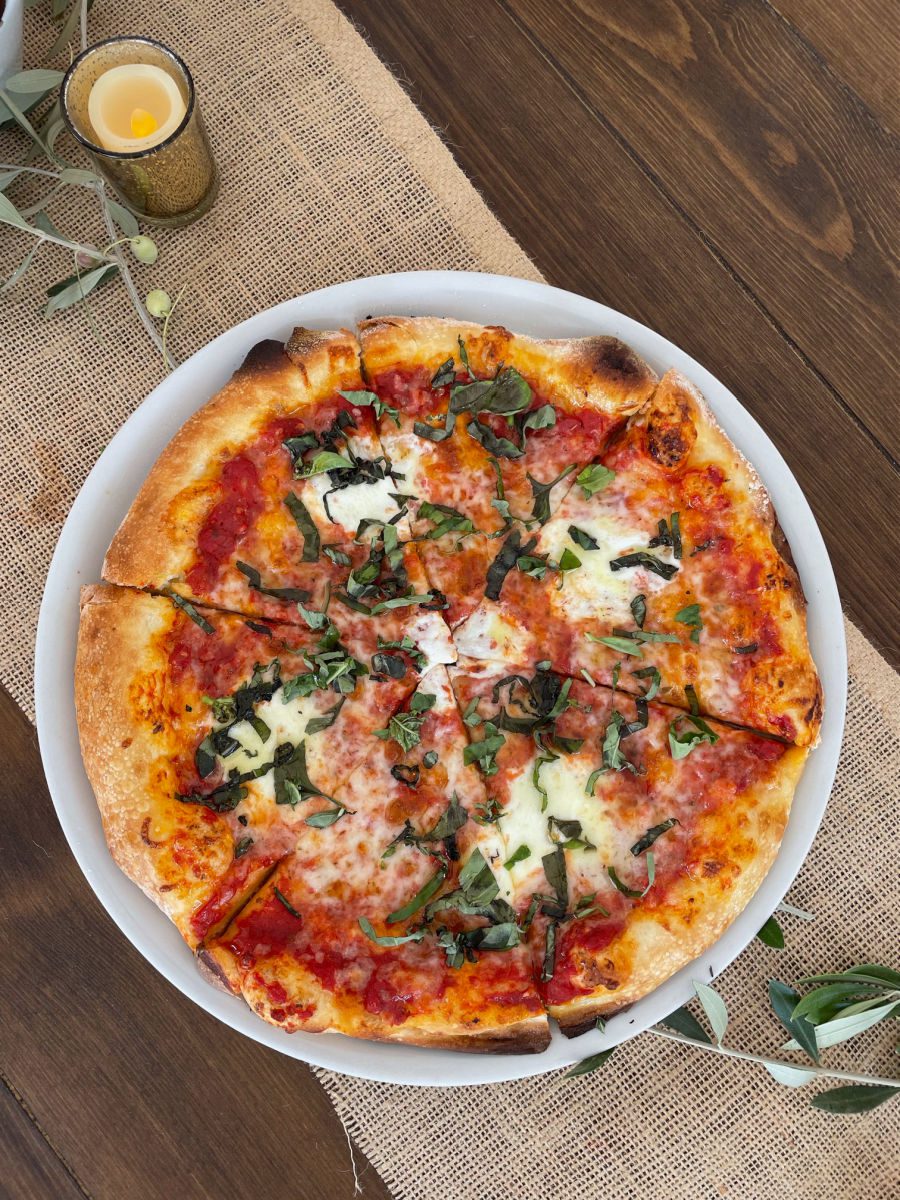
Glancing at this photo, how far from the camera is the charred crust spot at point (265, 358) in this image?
2.89 m

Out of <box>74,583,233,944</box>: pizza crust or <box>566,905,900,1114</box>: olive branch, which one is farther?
<box>566,905,900,1114</box>: olive branch

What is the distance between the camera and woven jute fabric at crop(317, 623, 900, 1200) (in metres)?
3.17

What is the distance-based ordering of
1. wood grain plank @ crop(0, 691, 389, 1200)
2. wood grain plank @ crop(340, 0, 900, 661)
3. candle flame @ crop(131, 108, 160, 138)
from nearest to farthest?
1. candle flame @ crop(131, 108, 160, 138)
2. wood grain plank @ crop(0, 691, 389, 1200)
3. wood grain plank @ crop(340, 0, 900, 661)

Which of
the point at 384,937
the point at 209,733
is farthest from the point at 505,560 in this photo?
the point at 384,937

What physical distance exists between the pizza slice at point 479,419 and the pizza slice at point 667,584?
0.08 metres

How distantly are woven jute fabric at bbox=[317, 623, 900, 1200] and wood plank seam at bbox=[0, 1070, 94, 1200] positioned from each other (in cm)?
80

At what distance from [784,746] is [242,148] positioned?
95.0 inches

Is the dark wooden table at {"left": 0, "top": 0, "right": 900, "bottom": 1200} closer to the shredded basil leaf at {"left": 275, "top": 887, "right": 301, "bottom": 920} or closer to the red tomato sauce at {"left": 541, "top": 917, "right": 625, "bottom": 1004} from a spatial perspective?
the red tomato sauce at {"left": 541, "top": 917, "right": 625, "bottom": 1004}

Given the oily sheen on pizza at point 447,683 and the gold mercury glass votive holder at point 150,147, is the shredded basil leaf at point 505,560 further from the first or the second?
the gold mercury glass votive holder at point 150,147

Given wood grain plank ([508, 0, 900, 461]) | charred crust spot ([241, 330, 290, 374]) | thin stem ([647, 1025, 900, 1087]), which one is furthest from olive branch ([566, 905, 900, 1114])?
charred crust spot ([241, 330, 290, 374])

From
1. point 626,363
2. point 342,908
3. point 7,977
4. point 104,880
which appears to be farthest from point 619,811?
point 7,977

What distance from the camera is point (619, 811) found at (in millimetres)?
2852

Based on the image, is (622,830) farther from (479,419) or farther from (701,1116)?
(479,419)

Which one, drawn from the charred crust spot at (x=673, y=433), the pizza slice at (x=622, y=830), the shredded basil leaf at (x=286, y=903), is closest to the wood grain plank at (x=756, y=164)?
the charred crust spot at (x=673, y=433)
